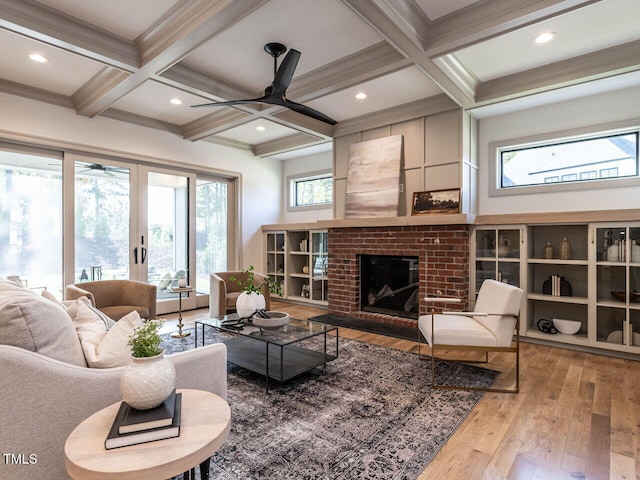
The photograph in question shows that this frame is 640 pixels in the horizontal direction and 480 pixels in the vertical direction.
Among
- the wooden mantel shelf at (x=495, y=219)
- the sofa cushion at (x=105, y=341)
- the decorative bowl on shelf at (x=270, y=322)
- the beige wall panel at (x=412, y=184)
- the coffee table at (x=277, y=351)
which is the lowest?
the coffee table at (x=277, y=351)

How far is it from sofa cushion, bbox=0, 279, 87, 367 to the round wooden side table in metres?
0.34

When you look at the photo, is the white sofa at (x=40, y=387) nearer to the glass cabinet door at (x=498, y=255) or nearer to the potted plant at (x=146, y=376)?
the potted plant at (x=146, y=376)

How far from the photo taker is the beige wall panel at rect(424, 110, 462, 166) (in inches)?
162

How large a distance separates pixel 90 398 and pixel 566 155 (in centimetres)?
479

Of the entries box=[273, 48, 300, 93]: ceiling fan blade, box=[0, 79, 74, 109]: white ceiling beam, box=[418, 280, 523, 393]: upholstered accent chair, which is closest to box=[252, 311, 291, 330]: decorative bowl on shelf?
box=[418, 280, 523, 393]: upholstered accent chair

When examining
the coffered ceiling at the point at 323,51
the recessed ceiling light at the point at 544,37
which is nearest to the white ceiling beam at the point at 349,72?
the coffered ceiling at the point at 323,51

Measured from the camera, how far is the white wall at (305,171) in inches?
238

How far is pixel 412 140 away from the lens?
175 inches

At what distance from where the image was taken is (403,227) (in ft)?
14.5

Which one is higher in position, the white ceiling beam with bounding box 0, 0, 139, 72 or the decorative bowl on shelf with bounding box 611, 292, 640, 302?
the white ceiling beam with bounding box 0, 0, 139, 72

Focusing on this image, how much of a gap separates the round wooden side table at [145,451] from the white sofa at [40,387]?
17 cm

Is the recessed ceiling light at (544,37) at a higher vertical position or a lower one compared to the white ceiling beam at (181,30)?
higher

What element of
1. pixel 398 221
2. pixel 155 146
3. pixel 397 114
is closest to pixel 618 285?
pixel 398 221

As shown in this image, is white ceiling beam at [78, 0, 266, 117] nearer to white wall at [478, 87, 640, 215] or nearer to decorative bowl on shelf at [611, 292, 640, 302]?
white wall at [478, 87, 640, 215]
